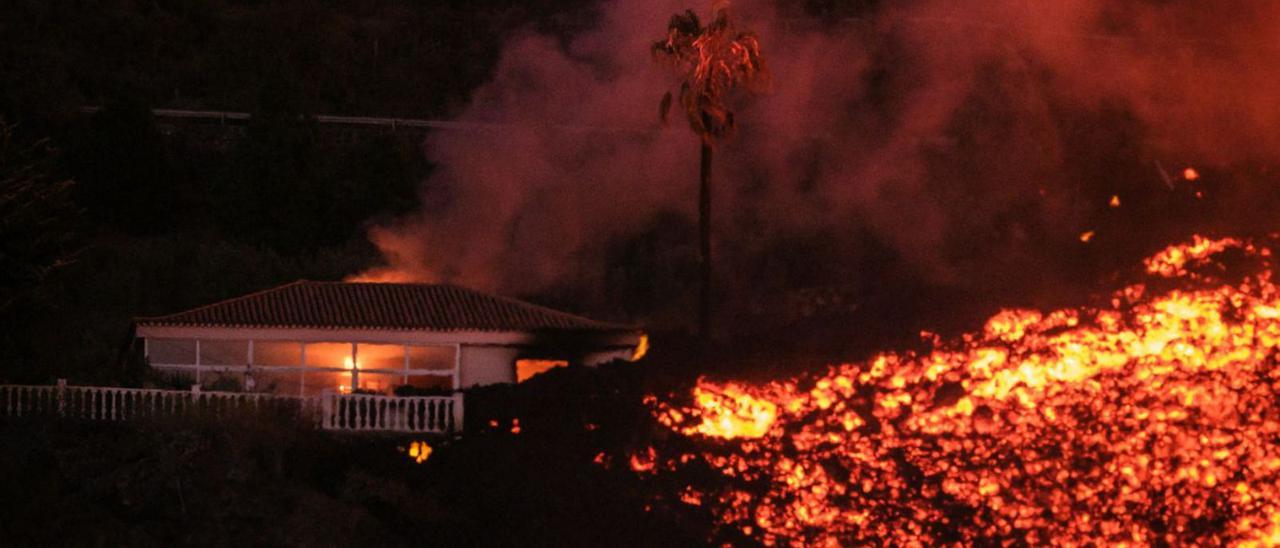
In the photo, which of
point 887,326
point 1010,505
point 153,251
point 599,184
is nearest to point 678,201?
point 599,184

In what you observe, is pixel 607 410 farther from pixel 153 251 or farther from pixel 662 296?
pixel 153 251

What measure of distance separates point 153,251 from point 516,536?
71.6 ft

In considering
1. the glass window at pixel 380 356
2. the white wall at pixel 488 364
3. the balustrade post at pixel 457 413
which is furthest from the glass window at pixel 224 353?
the balustrade post at pixel 457 413

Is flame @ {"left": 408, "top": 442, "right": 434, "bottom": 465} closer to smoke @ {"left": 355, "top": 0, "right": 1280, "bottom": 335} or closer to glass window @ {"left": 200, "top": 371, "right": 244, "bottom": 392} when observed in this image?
glass window @ {"left": 200, "top": 371, "right": 244, "bottom": 392}

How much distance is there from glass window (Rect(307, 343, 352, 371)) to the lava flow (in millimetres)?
8407

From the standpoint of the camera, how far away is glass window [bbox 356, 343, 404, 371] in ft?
99.2

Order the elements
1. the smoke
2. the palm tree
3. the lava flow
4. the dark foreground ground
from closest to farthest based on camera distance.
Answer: the lava flow < the dark foreground ground < the palm tree < the smoke

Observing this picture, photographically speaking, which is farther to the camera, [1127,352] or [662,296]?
[662,296]

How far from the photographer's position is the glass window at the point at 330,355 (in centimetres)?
3016

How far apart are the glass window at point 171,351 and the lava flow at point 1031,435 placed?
31.6 ft

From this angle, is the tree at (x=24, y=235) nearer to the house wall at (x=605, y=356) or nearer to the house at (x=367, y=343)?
the house at (x=367, y=343)

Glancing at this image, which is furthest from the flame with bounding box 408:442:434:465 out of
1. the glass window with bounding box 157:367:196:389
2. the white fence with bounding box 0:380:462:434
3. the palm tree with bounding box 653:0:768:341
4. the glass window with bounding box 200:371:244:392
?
the palm tree with bounding box 653:0:768:341

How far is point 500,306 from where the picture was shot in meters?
31.0

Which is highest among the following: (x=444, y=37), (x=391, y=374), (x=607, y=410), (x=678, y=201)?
(x=444, y=37)
